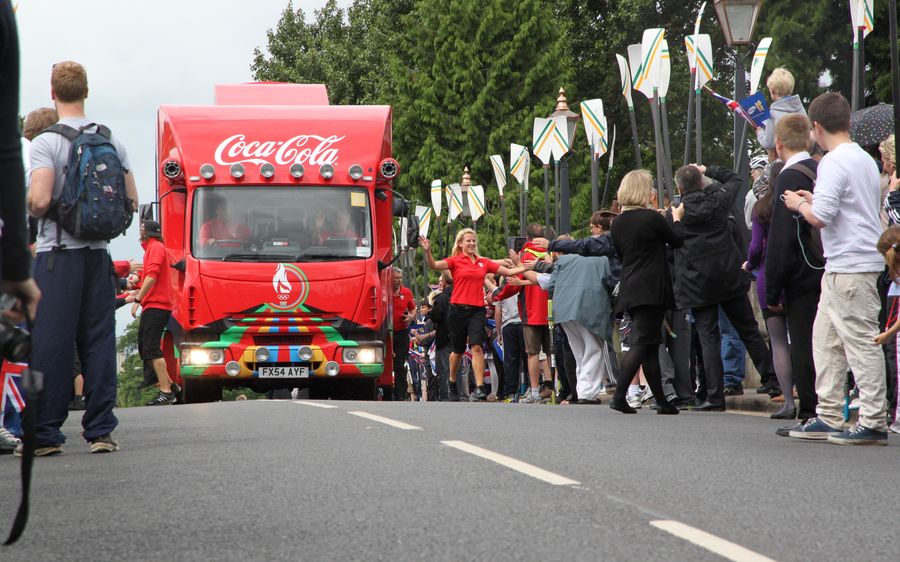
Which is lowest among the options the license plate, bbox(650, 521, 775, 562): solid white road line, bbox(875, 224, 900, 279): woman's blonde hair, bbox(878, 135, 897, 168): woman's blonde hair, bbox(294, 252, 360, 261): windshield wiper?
bbox(650, 521, 775, 562): solid white road line

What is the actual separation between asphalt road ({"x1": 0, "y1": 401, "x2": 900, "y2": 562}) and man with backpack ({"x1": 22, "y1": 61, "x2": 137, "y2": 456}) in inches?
14.2

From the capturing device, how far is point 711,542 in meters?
5.17

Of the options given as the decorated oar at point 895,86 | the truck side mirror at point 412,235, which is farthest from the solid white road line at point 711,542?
the truck side mirror at point 412,235

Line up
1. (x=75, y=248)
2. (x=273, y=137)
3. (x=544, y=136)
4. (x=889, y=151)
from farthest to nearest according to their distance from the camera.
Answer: (x=544, y=136), (x=273, y=137), (x=889, y=151), (x=75, y=248)

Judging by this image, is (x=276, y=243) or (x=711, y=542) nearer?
(x=711, y=542)

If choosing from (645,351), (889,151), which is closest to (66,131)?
(645,351)

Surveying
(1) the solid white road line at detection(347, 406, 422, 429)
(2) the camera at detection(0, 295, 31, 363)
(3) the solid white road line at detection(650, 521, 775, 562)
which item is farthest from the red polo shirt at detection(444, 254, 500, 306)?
(2) the camera at detection(0, 295, 31, 363)

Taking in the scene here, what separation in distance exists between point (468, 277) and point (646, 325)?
7.79 meters

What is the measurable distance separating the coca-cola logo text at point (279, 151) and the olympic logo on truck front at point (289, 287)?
1.30 m

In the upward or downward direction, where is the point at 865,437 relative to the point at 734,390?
downward

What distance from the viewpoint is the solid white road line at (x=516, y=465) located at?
6828mm

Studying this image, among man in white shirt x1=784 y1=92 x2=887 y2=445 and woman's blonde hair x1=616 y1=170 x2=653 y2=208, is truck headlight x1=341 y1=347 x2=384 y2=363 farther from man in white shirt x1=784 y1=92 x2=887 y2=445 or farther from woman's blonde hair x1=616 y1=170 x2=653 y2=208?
man in white shirt x1=784 y1=92 x2=887 y2=445

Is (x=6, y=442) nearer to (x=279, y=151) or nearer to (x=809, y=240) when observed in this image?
(x=809, y=240)

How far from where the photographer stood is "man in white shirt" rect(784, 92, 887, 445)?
9.06m
